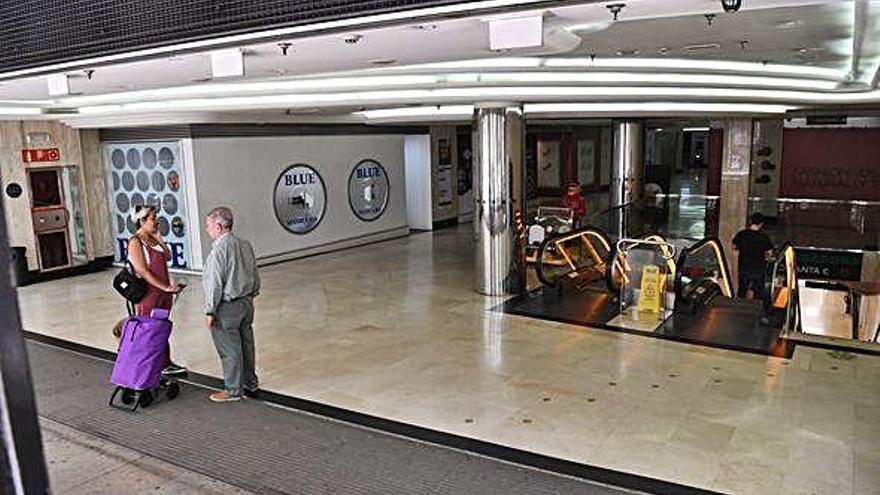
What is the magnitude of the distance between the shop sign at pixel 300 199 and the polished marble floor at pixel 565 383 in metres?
3.09

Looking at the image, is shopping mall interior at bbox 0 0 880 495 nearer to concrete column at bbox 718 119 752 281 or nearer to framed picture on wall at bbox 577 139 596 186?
concrete column at bbox 718 119 752 281

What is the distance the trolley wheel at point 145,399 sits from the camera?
5.01 m

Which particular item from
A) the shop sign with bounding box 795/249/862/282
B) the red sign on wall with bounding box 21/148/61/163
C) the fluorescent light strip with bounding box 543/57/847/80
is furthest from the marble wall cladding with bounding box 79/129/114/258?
the shop sign with bounding box 795/249/862/282

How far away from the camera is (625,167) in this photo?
1510 cm

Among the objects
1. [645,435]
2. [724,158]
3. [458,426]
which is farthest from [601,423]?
[724,158]

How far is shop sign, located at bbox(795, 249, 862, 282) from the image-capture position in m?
12.9

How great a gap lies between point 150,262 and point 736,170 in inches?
494

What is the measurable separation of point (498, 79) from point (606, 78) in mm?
1098

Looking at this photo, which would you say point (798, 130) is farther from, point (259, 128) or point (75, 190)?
point (75, 190)

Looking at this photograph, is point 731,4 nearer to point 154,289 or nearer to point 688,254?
point 154,289

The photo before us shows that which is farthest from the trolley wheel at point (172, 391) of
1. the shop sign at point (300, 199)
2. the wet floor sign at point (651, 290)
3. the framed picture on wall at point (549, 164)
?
the framed picture on wall at point (549, 164)

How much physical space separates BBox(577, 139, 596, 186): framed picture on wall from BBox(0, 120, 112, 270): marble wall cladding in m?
15.1

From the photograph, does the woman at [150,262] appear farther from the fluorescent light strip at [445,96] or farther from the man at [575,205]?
the man at [575,205]

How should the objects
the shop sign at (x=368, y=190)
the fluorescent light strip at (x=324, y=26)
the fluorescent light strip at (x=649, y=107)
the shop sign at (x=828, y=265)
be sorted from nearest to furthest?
the fluorescent light strip at (x=324, y=26)
the fluorescent light strip at (x=649, y=107)
the shop sign at (x=828, y=265)
the shop sign at (x=368, y=190)
